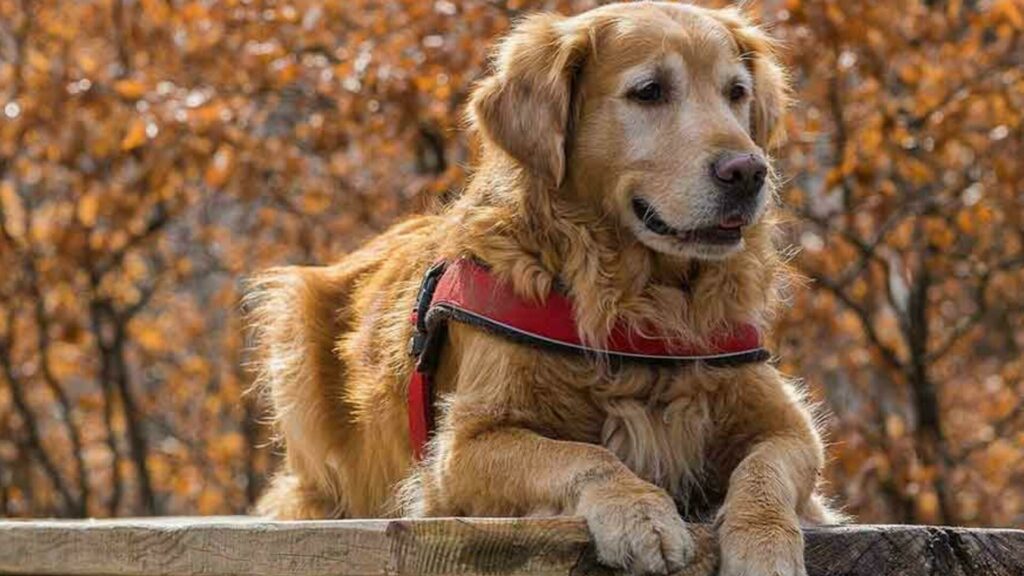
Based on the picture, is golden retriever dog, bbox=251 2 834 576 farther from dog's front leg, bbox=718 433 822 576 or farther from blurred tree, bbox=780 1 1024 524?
blurred tree, bbox=780 1 1024 524

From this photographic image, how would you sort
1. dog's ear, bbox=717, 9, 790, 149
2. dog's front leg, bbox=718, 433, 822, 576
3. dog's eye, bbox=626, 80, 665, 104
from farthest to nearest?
dog's ear, bbox=717, 9, 790, 149
dog's eye, bbox=626, 80, 665, 104
dog's front leg, bbox=718, 433, 822, 576

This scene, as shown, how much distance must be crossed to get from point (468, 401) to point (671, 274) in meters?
0.59

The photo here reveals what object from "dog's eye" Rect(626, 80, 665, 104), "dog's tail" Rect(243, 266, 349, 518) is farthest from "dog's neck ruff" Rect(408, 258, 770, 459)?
"dog's tail" Rect(243, 266, 349, 518)

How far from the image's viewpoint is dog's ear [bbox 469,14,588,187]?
4.08m

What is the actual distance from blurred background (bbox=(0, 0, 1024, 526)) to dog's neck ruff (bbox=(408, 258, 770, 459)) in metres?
2.32

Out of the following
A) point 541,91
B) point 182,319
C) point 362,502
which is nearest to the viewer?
point 541,91

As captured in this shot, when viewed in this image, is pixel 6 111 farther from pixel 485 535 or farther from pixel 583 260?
pixel 485 535

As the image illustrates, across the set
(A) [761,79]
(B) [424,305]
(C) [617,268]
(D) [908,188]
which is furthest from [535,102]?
(D) [908,188]

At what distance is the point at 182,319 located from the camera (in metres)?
13.2

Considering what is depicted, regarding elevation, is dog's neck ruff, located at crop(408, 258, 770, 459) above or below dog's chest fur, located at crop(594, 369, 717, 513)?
above

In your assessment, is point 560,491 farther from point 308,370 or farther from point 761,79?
point 308,370

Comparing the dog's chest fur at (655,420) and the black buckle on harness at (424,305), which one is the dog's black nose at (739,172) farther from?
the black buckle on harness at (424,305)

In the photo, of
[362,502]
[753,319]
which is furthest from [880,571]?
[362,502]

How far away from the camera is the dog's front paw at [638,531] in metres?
3.17
